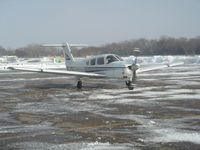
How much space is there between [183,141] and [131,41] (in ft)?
462

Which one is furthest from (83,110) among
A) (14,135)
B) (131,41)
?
(131,41)

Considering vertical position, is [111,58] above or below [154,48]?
below

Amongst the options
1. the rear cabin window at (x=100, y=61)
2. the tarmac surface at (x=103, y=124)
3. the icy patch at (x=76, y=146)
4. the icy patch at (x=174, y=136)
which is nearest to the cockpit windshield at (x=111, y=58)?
the rear cabin window at (x=100, y=61)

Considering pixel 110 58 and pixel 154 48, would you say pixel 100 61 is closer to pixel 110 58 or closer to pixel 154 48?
pixel 110 58

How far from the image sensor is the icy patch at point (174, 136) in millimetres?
6785

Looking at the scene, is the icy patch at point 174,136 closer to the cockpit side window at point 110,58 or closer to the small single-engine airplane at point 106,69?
the small single-engine airplane at point 106,69

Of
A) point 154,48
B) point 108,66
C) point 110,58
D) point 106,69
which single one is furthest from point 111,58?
point 154,48

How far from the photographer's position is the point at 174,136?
7141 millimetres

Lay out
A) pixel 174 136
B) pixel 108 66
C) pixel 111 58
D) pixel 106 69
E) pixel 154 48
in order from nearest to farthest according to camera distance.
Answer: pixel 174 136 < pixel 108 66 < pixel 106 69 < pixel 111 58 < pixel 154 48

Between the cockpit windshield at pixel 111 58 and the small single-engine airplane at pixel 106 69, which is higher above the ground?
the cockpit windshield at pixel 111 58

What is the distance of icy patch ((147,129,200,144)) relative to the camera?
6785mm

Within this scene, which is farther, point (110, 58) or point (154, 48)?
point (154, 48)

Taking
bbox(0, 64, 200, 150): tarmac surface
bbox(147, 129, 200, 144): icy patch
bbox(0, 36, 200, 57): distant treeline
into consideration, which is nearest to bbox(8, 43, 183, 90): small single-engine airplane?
bbox(0, 64, 200, 150): tarmac surface

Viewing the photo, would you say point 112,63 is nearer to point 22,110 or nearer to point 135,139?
point 22,110
